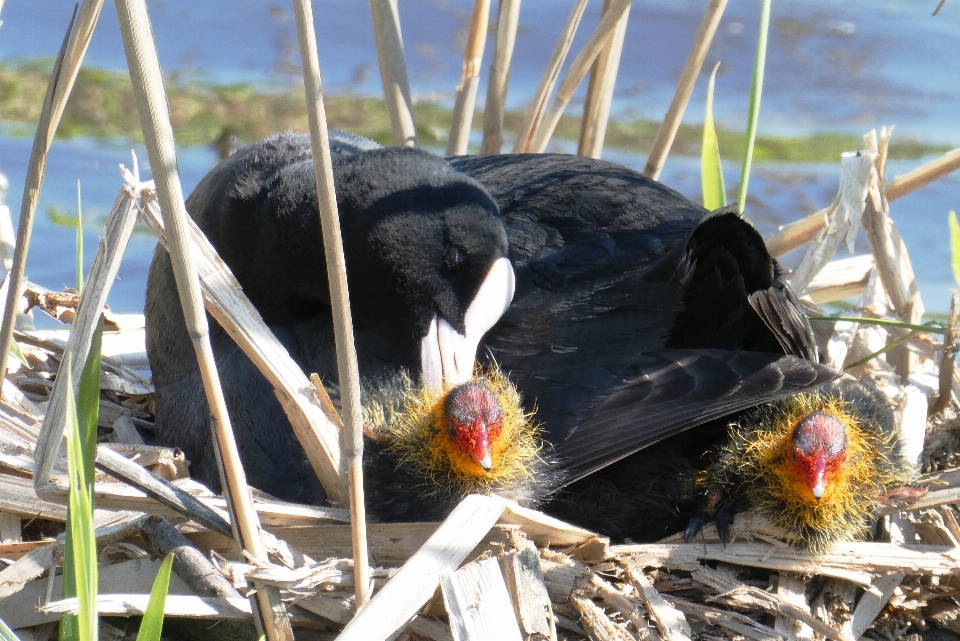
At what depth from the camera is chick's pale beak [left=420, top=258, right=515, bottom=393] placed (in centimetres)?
221

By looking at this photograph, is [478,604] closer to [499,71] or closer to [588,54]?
[588,54]

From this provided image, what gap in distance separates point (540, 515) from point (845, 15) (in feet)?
14.3

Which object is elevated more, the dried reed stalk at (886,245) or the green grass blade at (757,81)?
the green grass blade at (757,81)

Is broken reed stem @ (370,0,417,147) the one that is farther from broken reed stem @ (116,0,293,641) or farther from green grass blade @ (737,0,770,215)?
broken reed stem @ (116,0,293,641)

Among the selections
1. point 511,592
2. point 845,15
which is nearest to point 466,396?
point 511,592

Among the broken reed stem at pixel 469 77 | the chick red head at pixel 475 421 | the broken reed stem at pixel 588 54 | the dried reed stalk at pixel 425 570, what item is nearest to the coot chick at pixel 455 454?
the chick red head at pixel 475 421

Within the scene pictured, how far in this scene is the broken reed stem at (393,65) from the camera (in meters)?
2.98

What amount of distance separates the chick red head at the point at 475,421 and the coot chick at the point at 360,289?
25 centimetres

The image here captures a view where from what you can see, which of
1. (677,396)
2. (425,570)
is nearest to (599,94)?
(677,396)

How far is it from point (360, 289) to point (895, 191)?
1.28 m

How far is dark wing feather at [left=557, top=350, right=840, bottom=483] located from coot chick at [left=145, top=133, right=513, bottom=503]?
1.04ft

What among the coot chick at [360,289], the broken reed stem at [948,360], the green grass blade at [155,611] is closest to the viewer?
the green grass blade at [155,611]

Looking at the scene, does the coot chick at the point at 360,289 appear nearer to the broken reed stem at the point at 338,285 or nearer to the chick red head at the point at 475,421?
the chick red head at the point at 475,421

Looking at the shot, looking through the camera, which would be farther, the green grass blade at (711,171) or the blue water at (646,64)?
the blue water at (646,64)
